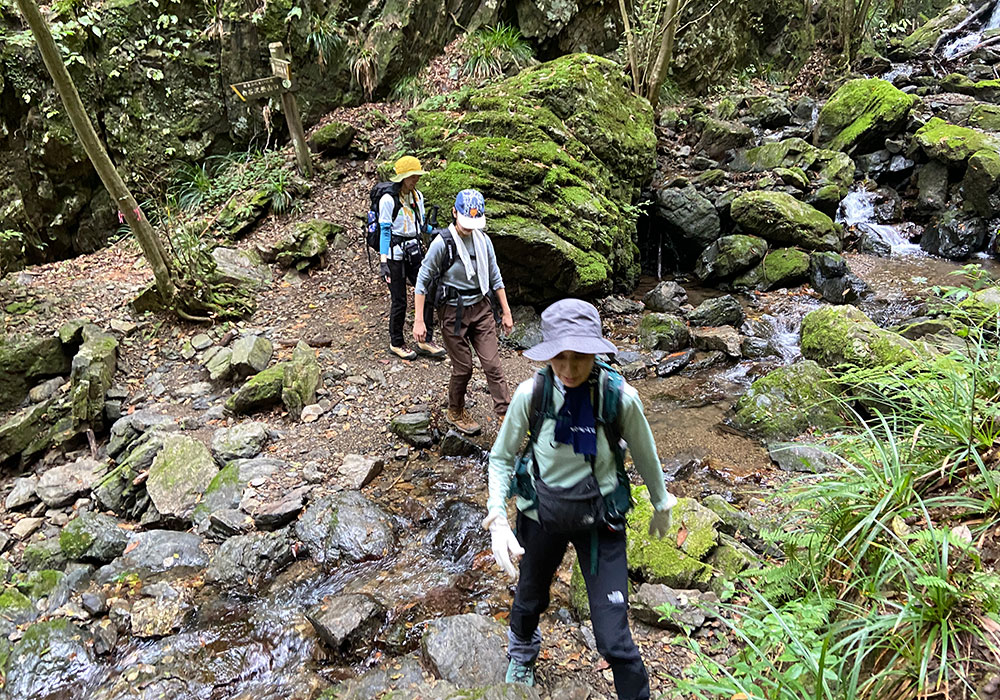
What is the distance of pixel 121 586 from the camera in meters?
3.99

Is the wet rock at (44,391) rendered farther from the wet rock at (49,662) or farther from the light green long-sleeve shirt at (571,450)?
the light green long-sleeve shirt at (571,450)

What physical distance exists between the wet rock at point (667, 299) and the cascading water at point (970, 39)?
621 inches

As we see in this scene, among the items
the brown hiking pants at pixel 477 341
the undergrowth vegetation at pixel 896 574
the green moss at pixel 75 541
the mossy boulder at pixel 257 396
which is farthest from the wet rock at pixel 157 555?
the undergrowth vegetation at pixel 896 574

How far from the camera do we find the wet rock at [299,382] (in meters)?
5.88

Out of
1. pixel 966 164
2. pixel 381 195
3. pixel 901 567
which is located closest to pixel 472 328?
pixel 381 195

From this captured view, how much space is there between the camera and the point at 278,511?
446cm

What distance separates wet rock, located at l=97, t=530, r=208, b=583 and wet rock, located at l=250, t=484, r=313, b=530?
0.44 m

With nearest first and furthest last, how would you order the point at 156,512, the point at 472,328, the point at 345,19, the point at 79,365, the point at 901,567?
the point at 901,567, the point at 156,512, the point at 472,328, the point at 79,365, the point at 345,19

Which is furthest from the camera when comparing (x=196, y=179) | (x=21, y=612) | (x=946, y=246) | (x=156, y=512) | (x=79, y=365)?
(x=196, y=179)

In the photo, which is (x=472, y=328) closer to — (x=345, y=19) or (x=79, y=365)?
(x=79, y=365)

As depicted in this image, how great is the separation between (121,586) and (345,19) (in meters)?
12.1

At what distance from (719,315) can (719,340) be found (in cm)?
87

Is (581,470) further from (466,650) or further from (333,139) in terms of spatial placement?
(333,139)

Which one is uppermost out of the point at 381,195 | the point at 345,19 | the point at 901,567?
the point at 345,19
